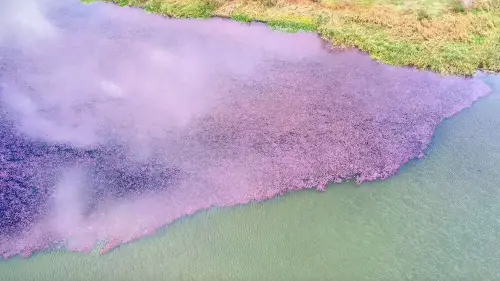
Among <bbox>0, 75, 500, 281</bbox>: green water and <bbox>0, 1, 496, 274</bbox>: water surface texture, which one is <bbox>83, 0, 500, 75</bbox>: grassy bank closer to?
<bbox>0, 1, 496, 274</bbox>: water surface texture

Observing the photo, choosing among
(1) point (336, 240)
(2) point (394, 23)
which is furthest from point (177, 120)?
(2) point (394, 23)

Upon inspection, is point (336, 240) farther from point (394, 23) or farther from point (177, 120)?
point (394, 23)

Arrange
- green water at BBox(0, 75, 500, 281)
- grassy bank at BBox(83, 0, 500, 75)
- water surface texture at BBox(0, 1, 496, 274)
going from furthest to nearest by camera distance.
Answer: grassy bank at BBox(83, 0, 500, 75) → water surface texture at BBox(0, 1, 496, 274) → green water at BBox(0, 75, 500, 281)

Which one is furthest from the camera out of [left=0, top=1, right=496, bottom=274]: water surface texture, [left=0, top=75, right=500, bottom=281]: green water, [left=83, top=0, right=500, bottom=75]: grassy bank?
[left=83, top=0, right=500, bottom=75]: grassy bank

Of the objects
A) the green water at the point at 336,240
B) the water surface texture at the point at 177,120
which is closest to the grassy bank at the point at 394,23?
the water surface texture at the point at 177,120

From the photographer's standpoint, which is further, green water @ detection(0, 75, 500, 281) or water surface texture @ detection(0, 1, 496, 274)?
water surface texture @ detection(0, 1, 496, 274)

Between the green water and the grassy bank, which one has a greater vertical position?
the grassy bank

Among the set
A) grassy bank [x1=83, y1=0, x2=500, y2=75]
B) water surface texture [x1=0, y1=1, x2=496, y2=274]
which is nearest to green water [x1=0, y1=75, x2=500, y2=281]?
water surface texture [x1=0, y1=1, x2=496, y2=274]
